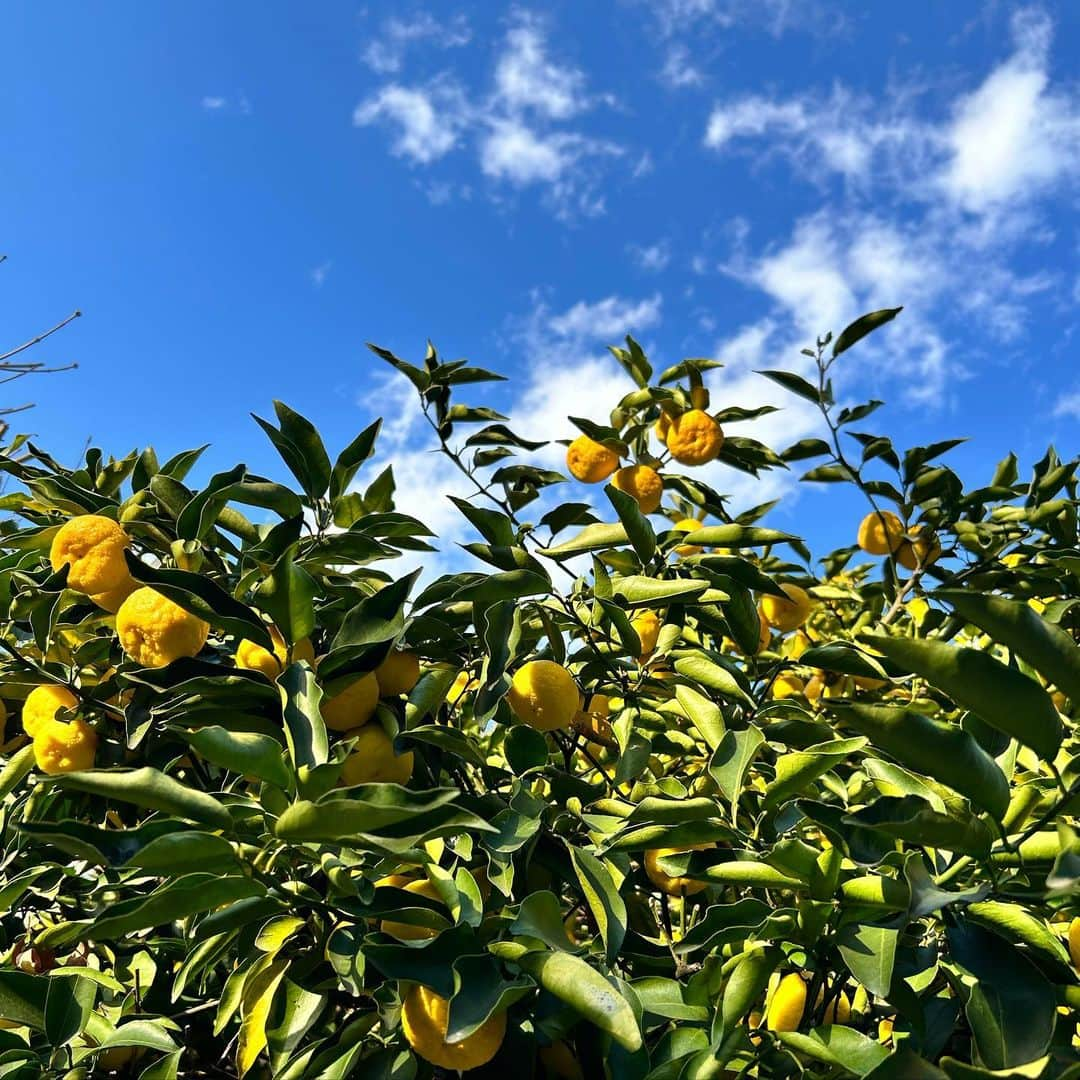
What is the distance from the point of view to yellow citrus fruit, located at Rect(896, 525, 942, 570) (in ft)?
8.17

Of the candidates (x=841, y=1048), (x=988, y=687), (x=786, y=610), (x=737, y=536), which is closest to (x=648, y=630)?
(x=737, y=536)

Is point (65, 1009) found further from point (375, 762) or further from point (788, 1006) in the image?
point (788, 1006)

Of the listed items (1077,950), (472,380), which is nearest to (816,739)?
(1077,950)

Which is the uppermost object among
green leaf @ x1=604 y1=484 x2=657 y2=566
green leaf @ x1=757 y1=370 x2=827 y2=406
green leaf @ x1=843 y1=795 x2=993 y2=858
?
green leaf @ x1=757 y1=370 x2=827 y2=406

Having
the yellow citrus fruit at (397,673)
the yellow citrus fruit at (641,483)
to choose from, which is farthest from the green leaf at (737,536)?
the yellow citrus fruit at (397,673)

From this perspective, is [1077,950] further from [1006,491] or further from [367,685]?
[1006,491]

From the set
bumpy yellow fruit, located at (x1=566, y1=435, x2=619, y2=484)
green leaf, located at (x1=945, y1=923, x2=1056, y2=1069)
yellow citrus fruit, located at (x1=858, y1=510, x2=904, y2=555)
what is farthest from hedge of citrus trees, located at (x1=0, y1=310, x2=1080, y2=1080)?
yellow citrus fruit, located at (x1=858, y1=510, x2=904, y2=555)

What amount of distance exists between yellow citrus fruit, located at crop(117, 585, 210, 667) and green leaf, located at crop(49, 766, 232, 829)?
369 millimetres

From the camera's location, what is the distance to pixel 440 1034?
0.97 m

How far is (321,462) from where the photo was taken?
148 centimetres

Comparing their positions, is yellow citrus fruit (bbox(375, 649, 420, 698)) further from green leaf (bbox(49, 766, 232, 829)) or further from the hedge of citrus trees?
green leaf (bbox(49, 766, 232, 829))

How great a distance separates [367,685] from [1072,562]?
32.8 inches

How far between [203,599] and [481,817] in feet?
1.43

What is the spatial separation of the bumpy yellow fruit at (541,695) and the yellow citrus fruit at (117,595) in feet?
1.91
